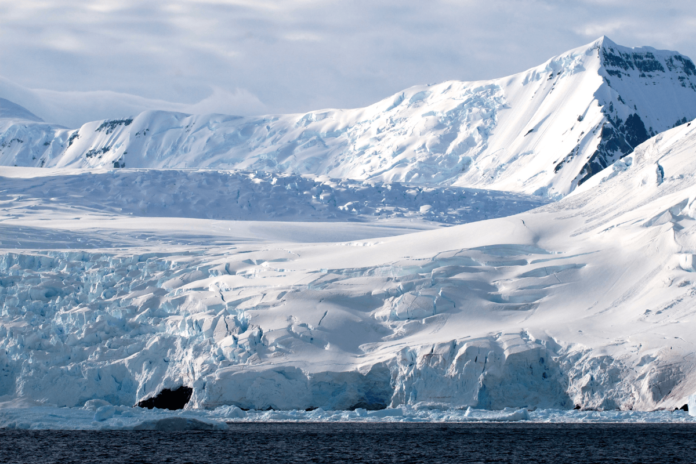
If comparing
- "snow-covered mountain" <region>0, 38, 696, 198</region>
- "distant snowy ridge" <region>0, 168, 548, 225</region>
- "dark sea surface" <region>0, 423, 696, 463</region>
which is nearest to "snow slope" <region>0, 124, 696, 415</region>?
"dark sea surface" <region>0, 423, 696, 463</region>

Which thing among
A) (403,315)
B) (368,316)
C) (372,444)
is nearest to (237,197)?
(368,316)

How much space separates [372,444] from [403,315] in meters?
11.7

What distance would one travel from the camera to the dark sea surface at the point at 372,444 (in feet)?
83.8

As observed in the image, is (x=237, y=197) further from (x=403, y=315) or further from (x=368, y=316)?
(x=403, y=315)

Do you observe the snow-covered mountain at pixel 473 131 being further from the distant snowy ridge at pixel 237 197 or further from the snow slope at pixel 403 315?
the snow slope at pixel 403 315

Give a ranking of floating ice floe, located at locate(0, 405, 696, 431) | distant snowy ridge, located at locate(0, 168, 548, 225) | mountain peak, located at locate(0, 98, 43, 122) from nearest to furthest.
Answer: floating ice floe, located at locate(0, 405, 696, 431) → distant snowy ridge, located at locate(0, 168, 548, 225) → mountain peak, located at locate(0, 98, 43, 122)

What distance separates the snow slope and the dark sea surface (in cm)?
165

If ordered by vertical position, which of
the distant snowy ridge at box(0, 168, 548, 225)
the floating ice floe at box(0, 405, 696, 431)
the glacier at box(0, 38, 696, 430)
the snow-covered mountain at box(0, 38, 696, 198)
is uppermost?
the snow-covered mountain at box(0, 38, 696, 198)

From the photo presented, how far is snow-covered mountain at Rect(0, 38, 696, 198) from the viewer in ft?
417

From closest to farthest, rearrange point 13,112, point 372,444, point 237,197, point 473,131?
1. point 372,444
2. point 237,197
3. point 473,131
4. point 13,112

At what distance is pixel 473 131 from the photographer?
135 m

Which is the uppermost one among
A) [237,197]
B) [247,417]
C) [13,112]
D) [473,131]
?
[13,112]

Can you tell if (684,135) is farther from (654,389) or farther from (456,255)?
(654,389)

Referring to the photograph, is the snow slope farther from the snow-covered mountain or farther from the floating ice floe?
the snow-covered mountain
